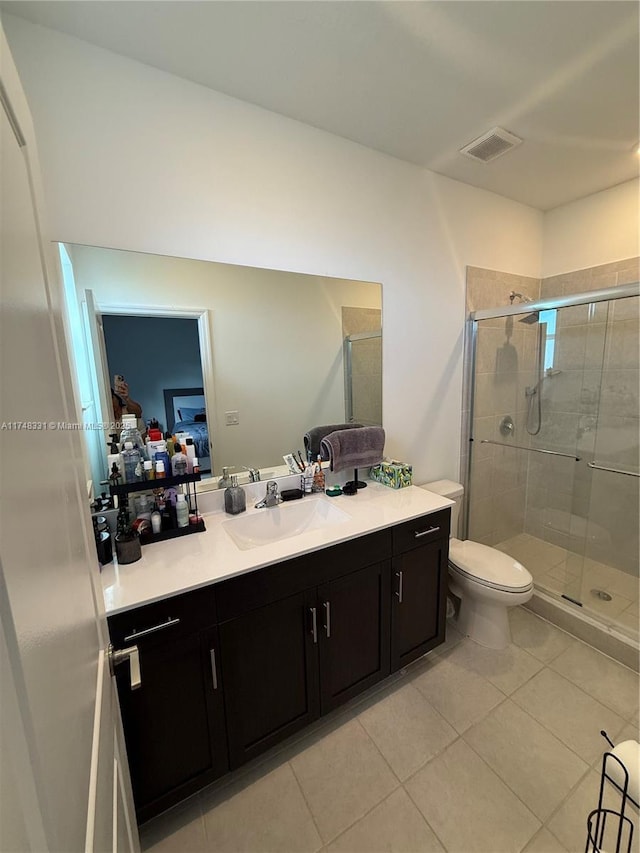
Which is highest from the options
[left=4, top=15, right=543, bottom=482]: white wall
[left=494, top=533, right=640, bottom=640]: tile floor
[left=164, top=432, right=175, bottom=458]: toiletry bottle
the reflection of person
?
[left=4, top=15, right=543, bottom=482]: white wall

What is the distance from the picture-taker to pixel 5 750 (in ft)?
0.90

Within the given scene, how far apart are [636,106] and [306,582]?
2.48 metres

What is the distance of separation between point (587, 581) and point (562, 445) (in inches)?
35.0

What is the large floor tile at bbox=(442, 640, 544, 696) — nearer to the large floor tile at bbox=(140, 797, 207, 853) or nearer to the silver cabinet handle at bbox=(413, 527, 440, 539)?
the silver cabinet handle at bbox=(413, 527, 440, 539)

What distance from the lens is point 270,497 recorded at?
1.63m

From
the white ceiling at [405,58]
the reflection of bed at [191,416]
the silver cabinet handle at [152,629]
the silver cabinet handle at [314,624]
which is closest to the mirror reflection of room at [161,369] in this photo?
the reflection of bed at [191,416]

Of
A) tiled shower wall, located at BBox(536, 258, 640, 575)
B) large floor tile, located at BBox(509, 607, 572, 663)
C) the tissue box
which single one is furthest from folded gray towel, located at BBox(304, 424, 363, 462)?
tiled shower wall, located at BBox(536, 258, 640, 575)

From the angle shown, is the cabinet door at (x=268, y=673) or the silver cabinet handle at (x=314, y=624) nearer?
the cabinet door at (x=268, y=673)

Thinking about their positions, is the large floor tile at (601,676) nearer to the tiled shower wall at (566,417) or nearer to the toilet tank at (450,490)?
the tiled shower wall at (566,417)

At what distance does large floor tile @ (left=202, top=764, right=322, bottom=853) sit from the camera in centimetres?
114

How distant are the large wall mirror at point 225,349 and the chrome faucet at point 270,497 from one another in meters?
0.10

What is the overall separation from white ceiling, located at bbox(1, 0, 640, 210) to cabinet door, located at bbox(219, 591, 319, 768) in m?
1.97

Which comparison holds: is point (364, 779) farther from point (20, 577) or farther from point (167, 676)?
point (20, 577)

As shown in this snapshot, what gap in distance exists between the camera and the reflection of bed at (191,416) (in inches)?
Result: 57.2
